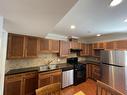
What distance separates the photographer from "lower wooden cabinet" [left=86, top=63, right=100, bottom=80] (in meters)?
4.53

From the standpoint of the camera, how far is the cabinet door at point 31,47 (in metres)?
3.07

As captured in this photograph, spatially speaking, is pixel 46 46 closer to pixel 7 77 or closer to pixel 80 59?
pixel 7 77

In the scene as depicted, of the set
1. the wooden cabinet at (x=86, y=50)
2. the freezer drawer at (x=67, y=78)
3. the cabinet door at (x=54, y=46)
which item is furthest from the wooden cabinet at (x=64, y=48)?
the wooden cabinet at (x=86, y=50)

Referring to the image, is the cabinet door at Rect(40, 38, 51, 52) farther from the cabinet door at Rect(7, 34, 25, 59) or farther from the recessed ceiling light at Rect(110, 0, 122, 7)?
the recessed ceiling light at Rect(110, 0, 122, 7)

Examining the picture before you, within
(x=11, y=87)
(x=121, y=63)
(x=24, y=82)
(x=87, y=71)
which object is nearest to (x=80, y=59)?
(x=87, y=71)

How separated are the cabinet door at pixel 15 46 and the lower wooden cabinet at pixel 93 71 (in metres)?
3.54

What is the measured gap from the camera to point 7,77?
2455 millimetres

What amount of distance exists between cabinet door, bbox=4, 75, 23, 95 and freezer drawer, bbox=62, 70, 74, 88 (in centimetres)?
156

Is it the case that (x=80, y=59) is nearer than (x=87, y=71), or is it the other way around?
(x=87, y=71)

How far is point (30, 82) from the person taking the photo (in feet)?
9.54

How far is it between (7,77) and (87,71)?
3.86 m

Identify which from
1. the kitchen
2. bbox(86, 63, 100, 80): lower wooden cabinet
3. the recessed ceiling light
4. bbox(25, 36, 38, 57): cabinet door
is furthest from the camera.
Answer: bbox(86, 63, 100, 80): lower wooden cabinet

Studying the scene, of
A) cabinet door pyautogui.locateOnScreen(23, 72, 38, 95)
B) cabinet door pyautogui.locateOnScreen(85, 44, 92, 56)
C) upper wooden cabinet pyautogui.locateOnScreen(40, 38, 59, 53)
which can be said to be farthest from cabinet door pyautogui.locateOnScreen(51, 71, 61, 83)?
cabinet door pyautogui.locateOnScreen(85, 44, 92, 56)

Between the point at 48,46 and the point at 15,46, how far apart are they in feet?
4.01
